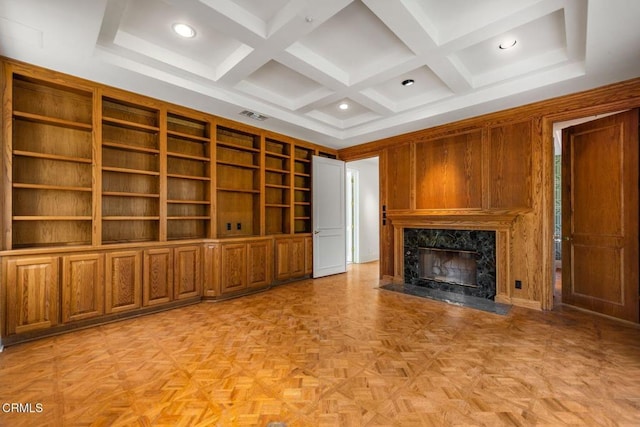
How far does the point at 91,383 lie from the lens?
80.1 inches

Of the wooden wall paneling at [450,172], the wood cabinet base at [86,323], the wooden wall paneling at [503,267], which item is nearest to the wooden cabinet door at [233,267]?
the wood cabinet base at [86,323]

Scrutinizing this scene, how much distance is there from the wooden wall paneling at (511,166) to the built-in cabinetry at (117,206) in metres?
3.50

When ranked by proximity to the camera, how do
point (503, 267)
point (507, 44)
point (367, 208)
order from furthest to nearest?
point (367, 208) < point (503, 267) < point (507, 44)

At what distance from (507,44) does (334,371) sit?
361 centimetres

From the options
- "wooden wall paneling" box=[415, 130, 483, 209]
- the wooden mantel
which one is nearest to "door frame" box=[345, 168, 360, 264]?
the wooden mantel

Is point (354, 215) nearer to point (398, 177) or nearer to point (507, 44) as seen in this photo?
point (398, 177)

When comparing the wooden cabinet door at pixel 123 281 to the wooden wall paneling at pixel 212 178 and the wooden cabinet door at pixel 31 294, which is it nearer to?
the wooden cabinet door at pixel 31 294

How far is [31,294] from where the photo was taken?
276cm

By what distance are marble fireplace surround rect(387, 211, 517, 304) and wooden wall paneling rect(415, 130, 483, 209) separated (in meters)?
0.20

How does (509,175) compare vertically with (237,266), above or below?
above

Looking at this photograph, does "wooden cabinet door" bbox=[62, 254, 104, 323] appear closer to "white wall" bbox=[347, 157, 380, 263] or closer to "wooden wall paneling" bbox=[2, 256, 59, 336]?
"wooden wall paneling" bbox=[2, 256, 59, 336]

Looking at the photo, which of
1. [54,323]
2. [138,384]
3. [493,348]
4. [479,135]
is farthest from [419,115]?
[54,323]

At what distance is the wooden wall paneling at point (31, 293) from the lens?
266cm

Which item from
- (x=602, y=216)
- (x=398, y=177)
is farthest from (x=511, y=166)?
(x=398, y=177)
